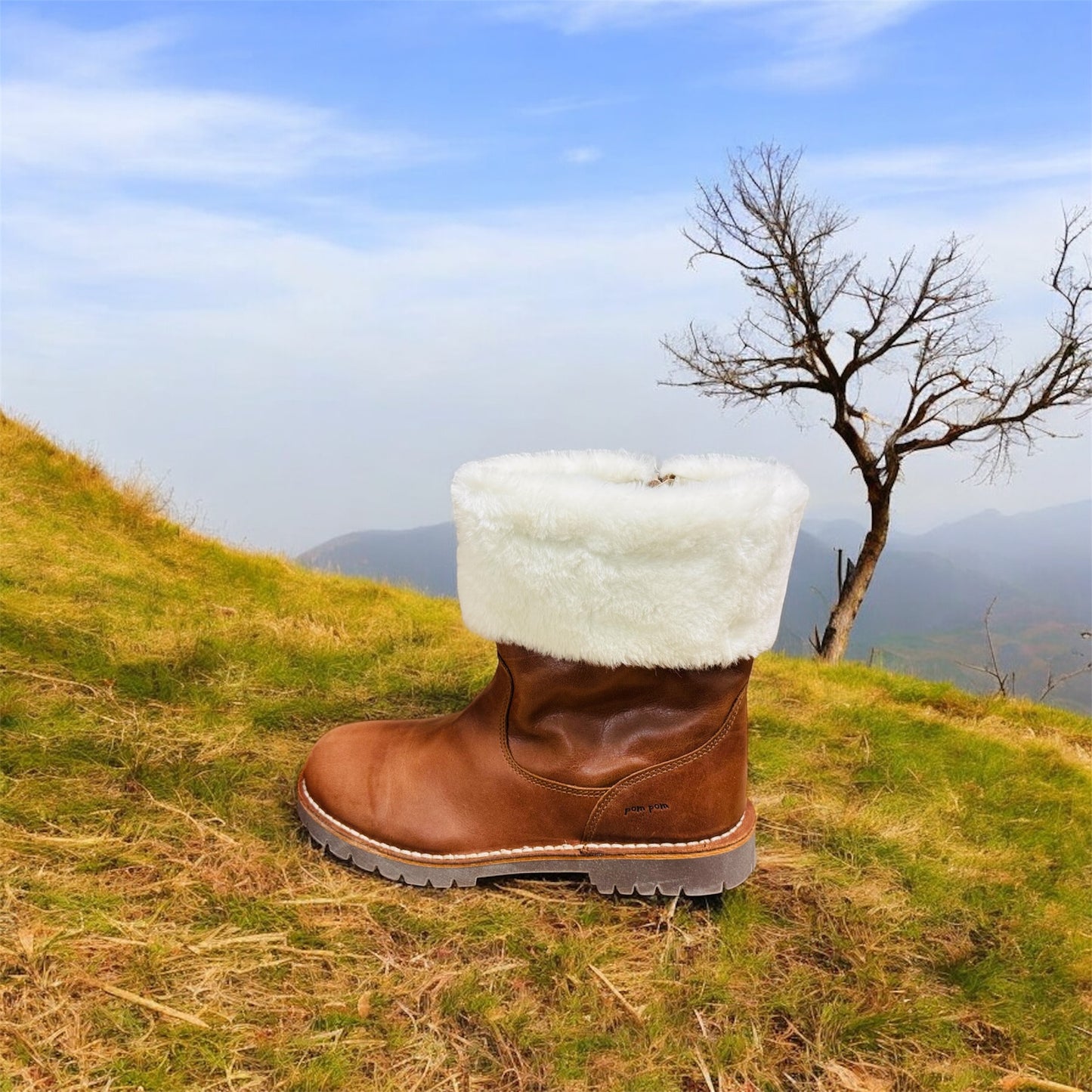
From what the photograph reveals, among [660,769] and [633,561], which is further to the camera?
[660,769]

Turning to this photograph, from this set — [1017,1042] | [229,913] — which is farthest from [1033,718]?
[229,913]

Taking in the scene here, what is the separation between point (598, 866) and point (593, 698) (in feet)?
1.47

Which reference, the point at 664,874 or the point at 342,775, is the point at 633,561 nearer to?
the point at 664,874

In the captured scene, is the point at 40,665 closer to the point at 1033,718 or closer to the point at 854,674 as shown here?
the point at 854,674

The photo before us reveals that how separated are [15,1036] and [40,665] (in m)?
1.85

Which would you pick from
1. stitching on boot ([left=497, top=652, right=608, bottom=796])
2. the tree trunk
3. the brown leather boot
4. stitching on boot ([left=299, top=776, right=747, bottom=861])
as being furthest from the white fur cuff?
the tree trunk

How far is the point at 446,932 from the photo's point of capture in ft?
6.93

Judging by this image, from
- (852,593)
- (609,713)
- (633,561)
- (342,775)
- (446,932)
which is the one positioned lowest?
(852,593)

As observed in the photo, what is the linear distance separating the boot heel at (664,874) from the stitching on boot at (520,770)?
0.65 ft

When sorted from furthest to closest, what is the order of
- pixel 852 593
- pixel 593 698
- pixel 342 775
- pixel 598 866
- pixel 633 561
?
pixel 852 593 < pixel 342 775 < pixel 598 866 < pixel 593 698 < pixel 633 561

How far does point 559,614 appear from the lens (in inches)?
81.9

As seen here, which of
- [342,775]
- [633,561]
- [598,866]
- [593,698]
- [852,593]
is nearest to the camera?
[633,561]

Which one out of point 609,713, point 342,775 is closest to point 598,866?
point 609,713

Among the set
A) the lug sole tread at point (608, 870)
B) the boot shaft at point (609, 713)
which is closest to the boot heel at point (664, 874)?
the lug sole tread at point (608, 870)
